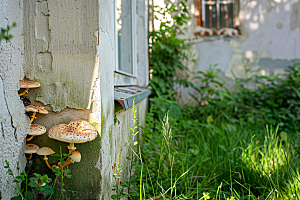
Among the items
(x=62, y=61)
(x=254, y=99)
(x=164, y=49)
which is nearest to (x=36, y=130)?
(x=62, y=61)

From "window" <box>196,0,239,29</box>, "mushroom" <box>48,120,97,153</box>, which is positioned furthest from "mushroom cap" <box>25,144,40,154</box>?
"window" <box>196,0,239,29</box>

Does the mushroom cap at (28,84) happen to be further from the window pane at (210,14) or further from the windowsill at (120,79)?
the window pane at (210,14)

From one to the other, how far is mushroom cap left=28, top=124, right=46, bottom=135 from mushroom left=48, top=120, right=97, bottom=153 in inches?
1.9

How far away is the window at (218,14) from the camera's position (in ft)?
17.3

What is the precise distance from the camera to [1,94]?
843mm

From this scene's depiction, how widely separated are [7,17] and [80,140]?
62 centimetres

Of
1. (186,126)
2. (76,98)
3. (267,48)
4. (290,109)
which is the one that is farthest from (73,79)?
(267,48)

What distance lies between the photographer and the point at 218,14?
5.33m

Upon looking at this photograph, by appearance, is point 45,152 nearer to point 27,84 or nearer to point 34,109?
point 34,109

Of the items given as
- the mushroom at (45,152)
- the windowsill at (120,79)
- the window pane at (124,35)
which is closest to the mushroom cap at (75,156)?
the mushroom at (45,152)

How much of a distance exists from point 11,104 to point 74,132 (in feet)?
1.02

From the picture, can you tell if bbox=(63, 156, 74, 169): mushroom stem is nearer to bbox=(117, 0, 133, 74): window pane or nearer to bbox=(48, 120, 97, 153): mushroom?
bbox=(48, 120, 97, 153): mushroom

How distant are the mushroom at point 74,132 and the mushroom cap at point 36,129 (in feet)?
0.16

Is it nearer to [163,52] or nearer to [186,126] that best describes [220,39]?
[163,52]
